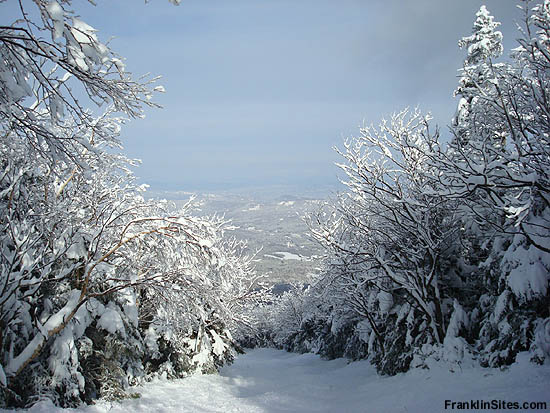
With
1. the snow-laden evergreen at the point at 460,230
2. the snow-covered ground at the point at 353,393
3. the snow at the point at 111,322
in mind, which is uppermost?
A: the snow-laden evergreen at the point at 460,230

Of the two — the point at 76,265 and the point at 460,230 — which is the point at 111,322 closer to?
the point at 76,265

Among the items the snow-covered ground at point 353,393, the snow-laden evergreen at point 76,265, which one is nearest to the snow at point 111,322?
the snow-laden evergreen at point 76,265

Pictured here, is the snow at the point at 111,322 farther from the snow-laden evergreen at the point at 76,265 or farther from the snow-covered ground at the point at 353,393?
the snow-covered ground at the point at 353,393

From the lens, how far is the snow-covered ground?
6.38m

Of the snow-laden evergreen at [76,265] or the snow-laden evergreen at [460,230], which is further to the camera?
the snow-laden evergreen at [460,230]

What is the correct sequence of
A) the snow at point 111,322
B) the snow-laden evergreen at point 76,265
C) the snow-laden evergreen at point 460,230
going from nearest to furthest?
the snow-laden evergreen at point 76,265, the snow-laden evergreen at point 460,230, the snow at point 111,322

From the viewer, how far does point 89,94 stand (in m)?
3.56

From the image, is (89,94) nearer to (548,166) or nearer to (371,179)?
(548,166)

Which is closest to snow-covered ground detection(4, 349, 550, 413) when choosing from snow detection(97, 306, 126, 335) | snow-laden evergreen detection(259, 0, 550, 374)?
snow-laden evergreen detection(259, 0, 550, 374)

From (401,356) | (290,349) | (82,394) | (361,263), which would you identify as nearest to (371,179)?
(361,263)

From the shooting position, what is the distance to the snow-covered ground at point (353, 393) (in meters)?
6.38

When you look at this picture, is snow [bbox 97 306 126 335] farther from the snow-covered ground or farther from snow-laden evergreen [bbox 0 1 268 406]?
the snow-covered ground

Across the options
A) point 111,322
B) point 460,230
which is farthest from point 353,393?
point 111,322

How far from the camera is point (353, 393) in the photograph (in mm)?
10281
